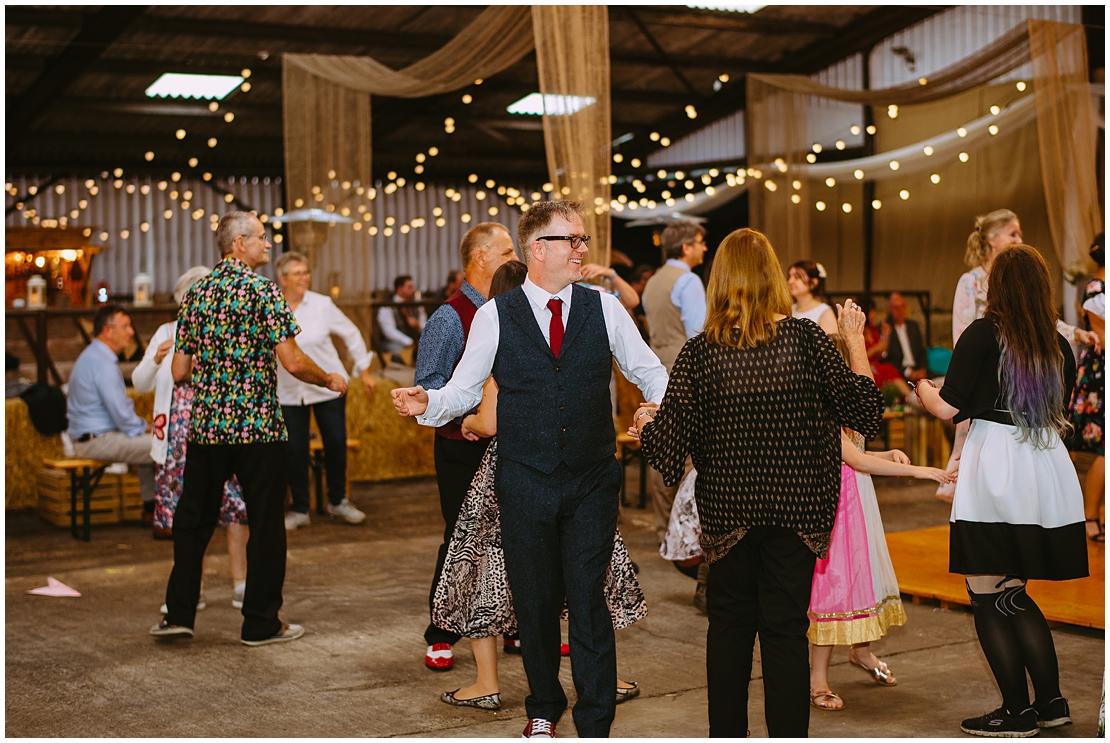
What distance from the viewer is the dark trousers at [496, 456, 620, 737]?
2611 millimetres

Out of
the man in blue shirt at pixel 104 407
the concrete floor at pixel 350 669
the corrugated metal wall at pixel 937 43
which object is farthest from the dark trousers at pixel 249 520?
the corrugated metal wall at pixel 937 43

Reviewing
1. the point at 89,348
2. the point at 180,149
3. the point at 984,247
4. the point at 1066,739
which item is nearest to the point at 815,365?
the point at 1066,739

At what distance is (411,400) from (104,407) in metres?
4.11

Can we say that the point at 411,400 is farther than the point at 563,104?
No

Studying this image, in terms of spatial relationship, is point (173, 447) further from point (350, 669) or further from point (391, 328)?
point (391, 328)

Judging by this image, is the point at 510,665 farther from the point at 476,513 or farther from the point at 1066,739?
the point at 1066,739

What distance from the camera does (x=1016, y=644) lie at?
291 centimetres

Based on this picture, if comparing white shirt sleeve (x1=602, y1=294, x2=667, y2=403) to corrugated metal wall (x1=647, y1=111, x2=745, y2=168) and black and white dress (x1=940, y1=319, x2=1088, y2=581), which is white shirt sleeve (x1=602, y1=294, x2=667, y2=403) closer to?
black and white dress (x1=940, y1=319, x2=1088, y2=581)

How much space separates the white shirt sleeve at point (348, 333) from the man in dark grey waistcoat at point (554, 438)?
3.62 metres

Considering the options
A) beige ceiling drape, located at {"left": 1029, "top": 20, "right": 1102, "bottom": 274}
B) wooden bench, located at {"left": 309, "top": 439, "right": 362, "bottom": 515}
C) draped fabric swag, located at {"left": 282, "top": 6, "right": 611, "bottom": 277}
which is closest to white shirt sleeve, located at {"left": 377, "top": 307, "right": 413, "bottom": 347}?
draped fabric swag, located at {"left": 282, "top": 6, "right": 611, "bottom": 277}

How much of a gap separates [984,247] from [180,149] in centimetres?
1351

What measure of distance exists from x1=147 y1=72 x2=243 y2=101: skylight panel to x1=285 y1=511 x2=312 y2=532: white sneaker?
754 centimetres

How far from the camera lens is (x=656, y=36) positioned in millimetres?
13148

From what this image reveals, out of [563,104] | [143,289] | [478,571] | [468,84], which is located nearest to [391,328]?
[143,289]
